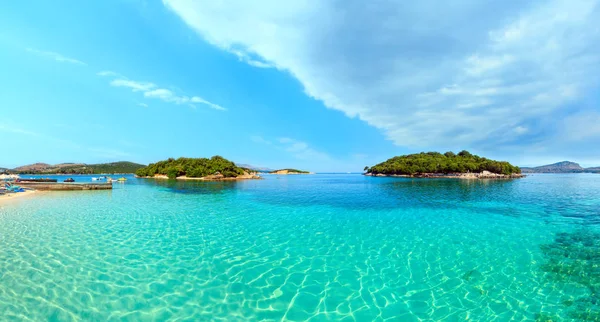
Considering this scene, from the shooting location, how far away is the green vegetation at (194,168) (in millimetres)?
97875

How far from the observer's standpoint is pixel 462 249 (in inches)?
430

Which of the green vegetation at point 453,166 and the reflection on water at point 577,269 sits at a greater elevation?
the green vegetation at point 453,166

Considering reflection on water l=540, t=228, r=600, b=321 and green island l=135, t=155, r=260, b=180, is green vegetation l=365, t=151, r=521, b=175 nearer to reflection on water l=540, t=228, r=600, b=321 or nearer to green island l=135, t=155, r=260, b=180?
green island l=135, t=155, r=260, b=180

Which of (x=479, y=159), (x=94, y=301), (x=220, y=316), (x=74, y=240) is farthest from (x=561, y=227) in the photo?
(x=479, y=159)

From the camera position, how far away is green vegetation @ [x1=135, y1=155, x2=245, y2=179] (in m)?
97.9

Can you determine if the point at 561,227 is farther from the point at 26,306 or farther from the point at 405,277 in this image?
the point at 26,306

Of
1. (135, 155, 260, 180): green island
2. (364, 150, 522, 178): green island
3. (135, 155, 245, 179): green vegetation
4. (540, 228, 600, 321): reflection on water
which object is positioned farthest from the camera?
(364, 150, 522, 178): green island

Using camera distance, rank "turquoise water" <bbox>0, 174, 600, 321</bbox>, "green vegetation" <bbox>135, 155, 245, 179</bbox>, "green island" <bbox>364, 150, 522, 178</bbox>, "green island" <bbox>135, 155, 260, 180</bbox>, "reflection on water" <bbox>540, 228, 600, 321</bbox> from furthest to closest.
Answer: "green island" <bbox>364, 150, 522, 178</bbox>, "green vegetation" <bbox>135, 155, 245, 179</bbox>, "green island" <bbox>135, 155, 260, 180</bbox>, "reflection on water" <bbox>540, 228, 600, 321</bbox>, "turquoise water" <bbox>0, 174, 600, 321</bbox>

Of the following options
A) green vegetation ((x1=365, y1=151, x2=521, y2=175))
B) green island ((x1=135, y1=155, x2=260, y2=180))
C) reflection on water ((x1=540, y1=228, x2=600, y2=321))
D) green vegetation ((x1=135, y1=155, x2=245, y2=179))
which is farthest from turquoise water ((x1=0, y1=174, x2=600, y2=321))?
green vegetation ((x1=365, y1=151, x2=521, y2=175))

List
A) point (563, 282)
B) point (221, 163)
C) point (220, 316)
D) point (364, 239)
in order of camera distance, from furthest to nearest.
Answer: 1. point (221, 163)
2. point (364, 239)
3. point (563, 282)
4. point (220, 316)

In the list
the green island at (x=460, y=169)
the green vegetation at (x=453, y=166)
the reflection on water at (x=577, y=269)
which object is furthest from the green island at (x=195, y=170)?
the reflection on water at (x=577, y=269)

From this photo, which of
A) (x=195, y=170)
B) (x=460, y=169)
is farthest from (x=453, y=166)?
(x=195, y=170)

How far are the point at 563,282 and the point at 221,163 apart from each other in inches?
4314

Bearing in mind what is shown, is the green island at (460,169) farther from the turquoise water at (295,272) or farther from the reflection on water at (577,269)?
the reflection on water at (577,269)
